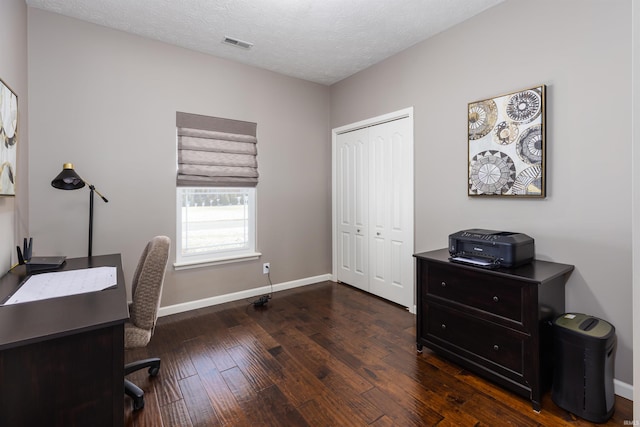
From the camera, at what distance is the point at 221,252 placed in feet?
11.6

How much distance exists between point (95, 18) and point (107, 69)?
0.40 metres

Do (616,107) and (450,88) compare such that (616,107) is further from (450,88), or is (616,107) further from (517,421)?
(517,421)

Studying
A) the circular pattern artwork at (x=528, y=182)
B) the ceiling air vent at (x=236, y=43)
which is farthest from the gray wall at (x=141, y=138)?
the circular pattern artwork at (x=528, y=182)

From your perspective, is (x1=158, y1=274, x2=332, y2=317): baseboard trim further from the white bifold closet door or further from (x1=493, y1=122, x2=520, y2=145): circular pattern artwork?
(x1=493, y1=122, x2=520, y2=145): circular pattern artwork

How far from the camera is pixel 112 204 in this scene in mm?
2861

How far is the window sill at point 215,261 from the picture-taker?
323 centimetres

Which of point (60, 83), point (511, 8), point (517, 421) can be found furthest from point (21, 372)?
point (511, 8)

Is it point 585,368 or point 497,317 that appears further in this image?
point 497,317

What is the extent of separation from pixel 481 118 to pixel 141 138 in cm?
314

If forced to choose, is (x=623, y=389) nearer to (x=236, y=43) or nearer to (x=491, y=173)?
(x=491, y=173)

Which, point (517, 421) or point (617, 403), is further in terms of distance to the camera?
point (617, 403)

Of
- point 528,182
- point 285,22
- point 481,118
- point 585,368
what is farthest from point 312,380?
point 285,22

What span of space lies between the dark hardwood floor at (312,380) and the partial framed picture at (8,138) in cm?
146

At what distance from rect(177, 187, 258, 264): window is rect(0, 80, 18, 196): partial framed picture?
1.31 metres
